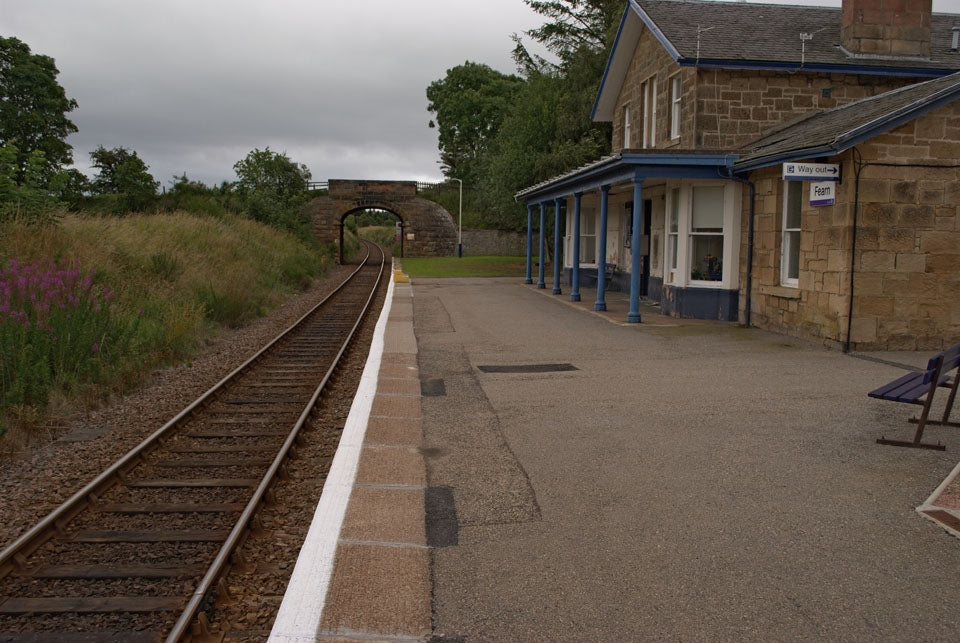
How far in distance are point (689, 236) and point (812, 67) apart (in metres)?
4.37

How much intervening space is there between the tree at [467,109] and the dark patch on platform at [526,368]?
211ft

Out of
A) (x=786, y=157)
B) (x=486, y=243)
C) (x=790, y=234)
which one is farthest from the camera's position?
(x=486, y=243)

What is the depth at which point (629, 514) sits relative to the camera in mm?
5301

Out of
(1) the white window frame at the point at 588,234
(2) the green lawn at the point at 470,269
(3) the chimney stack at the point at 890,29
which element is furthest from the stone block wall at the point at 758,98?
(2) the green lawn at the point at 470,269

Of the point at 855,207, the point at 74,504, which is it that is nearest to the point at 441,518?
the point at 74,504

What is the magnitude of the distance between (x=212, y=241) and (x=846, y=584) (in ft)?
69.8

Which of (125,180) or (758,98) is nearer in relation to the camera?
(758,98)

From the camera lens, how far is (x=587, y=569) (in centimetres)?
446

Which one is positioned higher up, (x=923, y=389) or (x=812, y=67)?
(x=812, y=67)

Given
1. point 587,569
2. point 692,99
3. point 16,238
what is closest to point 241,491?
point 587,569

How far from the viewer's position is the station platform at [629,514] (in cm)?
394

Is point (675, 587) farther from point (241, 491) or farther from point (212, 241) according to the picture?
point (212, 241)

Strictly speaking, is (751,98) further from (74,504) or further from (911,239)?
(74,504)

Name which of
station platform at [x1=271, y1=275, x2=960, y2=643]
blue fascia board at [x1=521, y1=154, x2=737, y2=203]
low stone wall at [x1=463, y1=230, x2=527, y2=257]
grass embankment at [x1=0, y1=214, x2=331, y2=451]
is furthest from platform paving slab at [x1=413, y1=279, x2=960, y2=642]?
low stone wall at [x1=463, y1=230, x2=527, y2=257]
